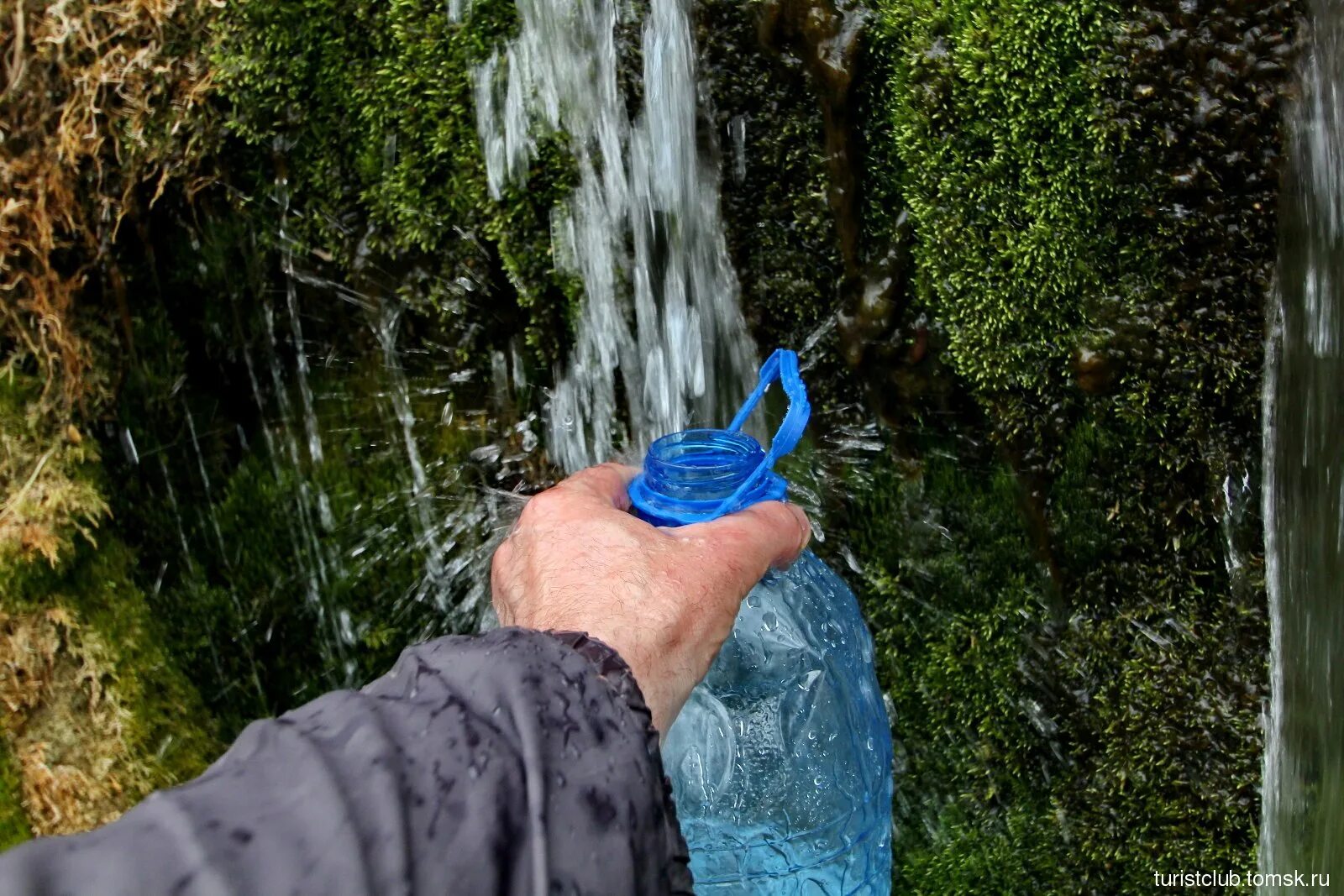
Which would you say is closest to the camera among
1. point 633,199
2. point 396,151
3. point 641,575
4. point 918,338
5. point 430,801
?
point 430,801

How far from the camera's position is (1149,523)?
180 cm

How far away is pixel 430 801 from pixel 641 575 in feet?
1.49

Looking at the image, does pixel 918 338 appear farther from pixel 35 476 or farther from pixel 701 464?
pixel 35 476

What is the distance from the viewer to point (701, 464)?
56.0 inches

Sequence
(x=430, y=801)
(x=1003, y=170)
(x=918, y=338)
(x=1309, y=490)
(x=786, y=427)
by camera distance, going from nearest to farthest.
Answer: (x=430, y=801)
(x=786, y=427)
(x=1309, y=490)
(x=1003, y=170)
(x=918, y=338)

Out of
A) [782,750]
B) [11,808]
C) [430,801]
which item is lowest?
[11,808]

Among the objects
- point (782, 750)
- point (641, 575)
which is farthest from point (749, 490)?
point (782, 750)

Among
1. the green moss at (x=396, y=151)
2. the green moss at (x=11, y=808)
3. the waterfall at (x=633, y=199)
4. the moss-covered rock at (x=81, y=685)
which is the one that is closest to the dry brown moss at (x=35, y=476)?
the moss-covered rock at (x=81, y=685)

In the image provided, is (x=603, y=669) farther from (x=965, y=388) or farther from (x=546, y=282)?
(x=546, y=282)

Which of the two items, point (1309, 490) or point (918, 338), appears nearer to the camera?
point (1309, 490)

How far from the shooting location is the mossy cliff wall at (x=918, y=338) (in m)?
1.66

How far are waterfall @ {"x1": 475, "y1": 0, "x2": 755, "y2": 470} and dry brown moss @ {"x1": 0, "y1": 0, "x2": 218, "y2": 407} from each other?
681mm

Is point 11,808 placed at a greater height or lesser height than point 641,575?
lesser

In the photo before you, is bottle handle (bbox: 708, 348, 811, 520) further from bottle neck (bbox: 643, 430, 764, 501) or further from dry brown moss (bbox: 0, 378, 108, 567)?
dry brown moss (bbox: 0, 378, 108, 567)
